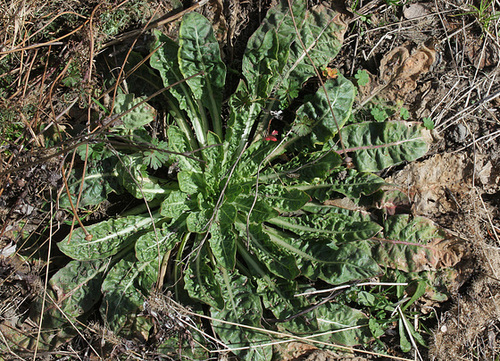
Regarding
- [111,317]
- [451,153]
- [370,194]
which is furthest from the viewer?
[451,153]

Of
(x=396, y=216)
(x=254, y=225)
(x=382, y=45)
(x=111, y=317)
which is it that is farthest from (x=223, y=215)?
(x=382, y=45)

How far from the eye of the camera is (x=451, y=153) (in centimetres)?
369

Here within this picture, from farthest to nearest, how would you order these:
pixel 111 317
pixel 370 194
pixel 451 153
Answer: pixel 451 153
pixel 370 194
pixel 111 317

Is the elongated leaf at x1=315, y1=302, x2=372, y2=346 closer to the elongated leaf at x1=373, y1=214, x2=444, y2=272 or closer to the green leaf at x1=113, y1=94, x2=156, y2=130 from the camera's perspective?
the elongated leaf at x1=373, y1=214, x2=444, y2=272

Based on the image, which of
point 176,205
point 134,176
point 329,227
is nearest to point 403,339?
point 329,227

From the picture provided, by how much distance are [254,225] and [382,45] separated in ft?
6.90

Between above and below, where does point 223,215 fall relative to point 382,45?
below

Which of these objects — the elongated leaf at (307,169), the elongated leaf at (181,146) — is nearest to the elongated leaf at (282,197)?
the elongated leaf at (307,169)

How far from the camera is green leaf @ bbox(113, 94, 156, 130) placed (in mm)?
3320

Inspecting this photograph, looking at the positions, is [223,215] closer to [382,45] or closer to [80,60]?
[80,60]

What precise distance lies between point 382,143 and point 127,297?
8.30ft

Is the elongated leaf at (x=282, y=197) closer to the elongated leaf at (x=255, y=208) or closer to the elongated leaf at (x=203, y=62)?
the elongated leaf at (x=255, y=208)

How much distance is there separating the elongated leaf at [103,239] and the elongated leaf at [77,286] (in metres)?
0.18

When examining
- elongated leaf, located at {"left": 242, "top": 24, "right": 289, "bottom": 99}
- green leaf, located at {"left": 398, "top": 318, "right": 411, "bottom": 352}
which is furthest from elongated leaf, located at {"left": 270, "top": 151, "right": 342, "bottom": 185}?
green leaf, located at {"left": 398, "top": 318, "right": 411, "bottom": 352}
